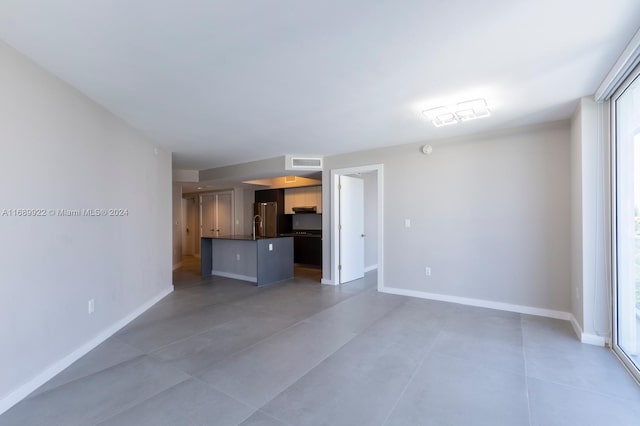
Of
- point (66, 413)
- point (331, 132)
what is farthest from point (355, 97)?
point (66, 413)

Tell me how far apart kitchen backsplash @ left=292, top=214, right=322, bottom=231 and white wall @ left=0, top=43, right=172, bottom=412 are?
481 centimetres

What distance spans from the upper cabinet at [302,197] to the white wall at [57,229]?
15.1 feet

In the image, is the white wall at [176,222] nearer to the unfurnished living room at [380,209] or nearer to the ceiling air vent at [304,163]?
the unfurnished living room at [380,209]

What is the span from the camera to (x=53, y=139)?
2.42 m

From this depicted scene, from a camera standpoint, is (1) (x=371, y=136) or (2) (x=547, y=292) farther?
(1) (x=371, y=136)

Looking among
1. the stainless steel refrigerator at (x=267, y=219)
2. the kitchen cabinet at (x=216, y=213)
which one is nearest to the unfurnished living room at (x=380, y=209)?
the stainless steel refrigerator at (x=267, y=219)

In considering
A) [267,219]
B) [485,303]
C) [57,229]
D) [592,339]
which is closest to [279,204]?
[267,219]

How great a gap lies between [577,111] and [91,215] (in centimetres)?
498

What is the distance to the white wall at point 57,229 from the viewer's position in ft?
6.64

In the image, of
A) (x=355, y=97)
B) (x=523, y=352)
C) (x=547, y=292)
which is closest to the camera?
(x=523, y=352)

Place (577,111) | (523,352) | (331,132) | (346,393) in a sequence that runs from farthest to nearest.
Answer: (331,132) < (577,111) < (523,352) < (346,393)

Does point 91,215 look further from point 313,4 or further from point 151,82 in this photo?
point 313,4

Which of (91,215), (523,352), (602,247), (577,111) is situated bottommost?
(523,352)

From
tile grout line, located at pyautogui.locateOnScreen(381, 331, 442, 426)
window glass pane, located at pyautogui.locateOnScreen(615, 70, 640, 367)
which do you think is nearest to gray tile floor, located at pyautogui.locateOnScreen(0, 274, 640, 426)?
tile grout line, located at pyautogui.locateOnScreen(381, 331, 442, 426)
